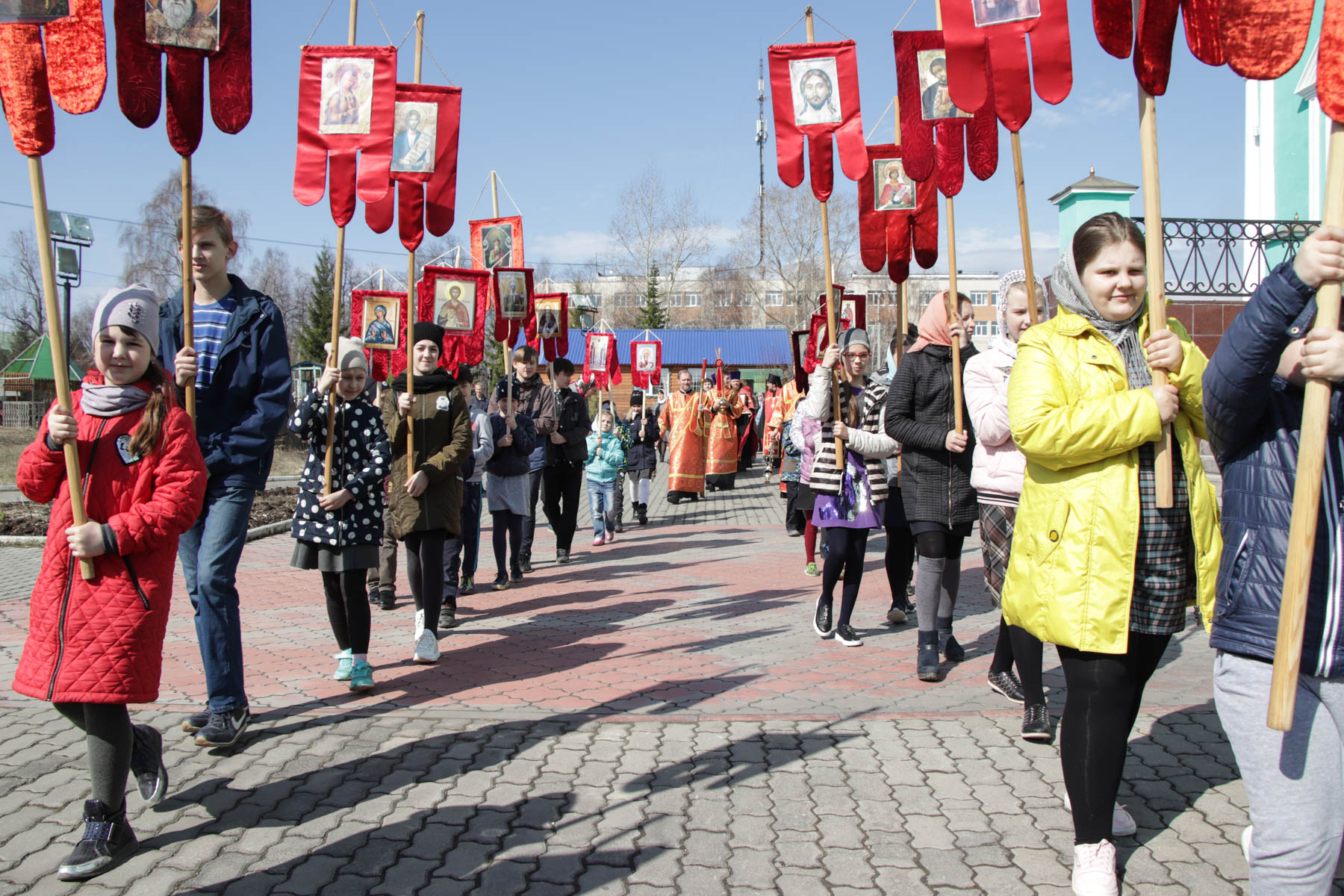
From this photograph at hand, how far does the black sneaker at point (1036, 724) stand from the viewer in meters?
→ 4.40

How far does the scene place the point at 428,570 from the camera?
6.05m

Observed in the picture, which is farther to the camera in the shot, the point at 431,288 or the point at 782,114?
the point at 431,288

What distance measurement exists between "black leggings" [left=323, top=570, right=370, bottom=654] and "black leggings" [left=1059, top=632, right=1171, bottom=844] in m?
3.49

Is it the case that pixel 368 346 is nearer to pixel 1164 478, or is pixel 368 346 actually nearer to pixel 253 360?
pixel 253 360

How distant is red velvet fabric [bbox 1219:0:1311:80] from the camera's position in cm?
260

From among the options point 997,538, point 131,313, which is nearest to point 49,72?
point 131,313

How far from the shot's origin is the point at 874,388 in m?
6.70

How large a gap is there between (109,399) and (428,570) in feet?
9.18

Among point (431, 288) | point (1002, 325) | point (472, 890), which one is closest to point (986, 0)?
point (1002, 325)

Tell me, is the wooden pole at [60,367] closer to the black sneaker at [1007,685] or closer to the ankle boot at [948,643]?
the black sneaker at [1007,685]

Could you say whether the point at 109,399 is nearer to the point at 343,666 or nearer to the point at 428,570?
the point at 343,666

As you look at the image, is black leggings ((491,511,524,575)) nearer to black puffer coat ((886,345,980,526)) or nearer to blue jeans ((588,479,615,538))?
blue jeans ((588,479,615,538))

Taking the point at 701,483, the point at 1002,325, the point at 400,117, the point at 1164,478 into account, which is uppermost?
the point at 400,117

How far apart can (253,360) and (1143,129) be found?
140 inches
